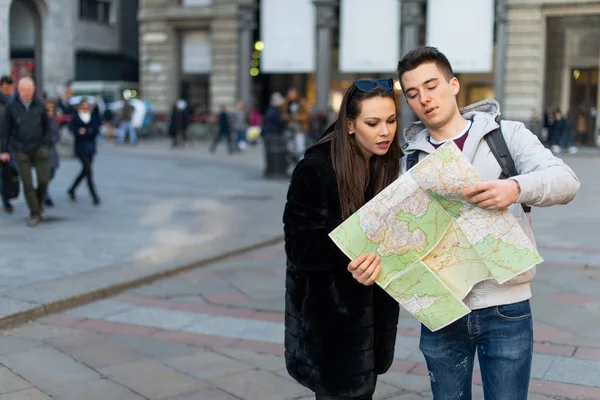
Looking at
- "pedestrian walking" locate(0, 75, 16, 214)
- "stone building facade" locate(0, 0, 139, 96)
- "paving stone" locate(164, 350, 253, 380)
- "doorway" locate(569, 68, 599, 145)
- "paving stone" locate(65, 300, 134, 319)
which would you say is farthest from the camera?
"stone building facade" locate(0, 0, 139, 96)

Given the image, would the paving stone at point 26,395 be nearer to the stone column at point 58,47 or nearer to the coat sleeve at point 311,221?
the coat sleeve at point 311,221

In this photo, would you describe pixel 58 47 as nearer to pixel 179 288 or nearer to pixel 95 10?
pixel 95 10

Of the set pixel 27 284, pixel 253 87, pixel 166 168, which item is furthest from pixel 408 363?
pixel 253 87

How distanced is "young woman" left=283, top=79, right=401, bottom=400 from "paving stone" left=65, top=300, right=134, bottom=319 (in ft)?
12.0

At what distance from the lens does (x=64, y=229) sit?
9.73 m

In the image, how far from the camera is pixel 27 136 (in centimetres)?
986

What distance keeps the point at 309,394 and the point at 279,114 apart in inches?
495

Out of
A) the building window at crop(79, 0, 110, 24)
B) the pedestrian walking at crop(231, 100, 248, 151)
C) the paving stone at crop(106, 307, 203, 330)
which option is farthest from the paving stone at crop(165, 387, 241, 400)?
the building window at crop(79, 0, 110, 24)

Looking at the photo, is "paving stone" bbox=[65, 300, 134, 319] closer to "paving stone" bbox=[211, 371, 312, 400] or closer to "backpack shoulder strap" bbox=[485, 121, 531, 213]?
"paving stone" bbox=[211, 371, 312, 400]

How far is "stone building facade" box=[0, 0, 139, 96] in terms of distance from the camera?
33522mm

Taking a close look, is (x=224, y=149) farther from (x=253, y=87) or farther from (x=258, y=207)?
(x=258, y=207)

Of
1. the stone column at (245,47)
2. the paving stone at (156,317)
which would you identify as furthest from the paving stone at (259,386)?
the stone column at (245,47)

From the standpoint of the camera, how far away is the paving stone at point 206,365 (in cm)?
478

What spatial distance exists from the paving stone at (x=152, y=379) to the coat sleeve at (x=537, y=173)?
2618mm
